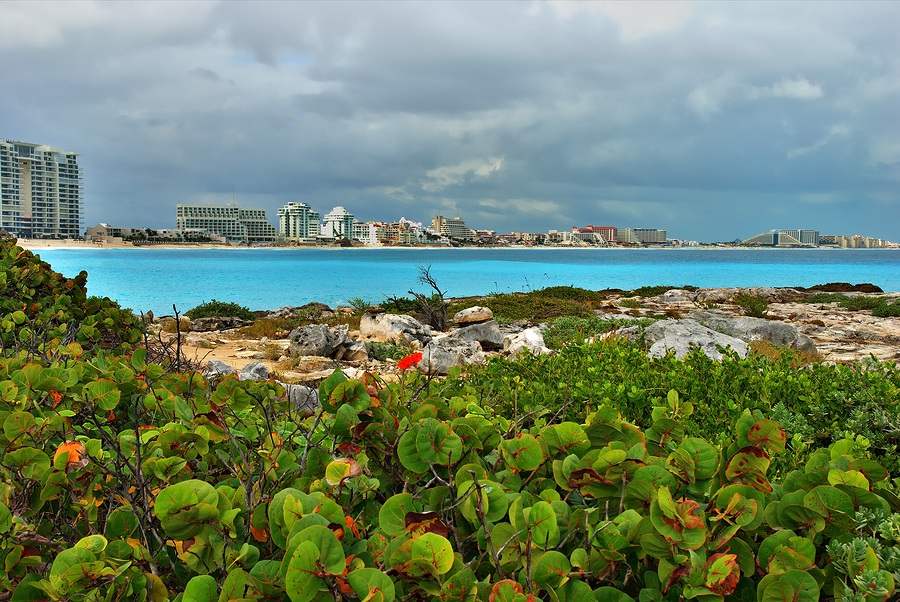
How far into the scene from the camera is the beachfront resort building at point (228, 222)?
173125mm

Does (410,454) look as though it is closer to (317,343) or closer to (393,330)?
(317,343)

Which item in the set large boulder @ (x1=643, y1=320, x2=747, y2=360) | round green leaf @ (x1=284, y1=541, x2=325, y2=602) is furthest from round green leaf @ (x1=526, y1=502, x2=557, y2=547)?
large boulder @ (x1=643, y1=320, x2=747, y2=360)

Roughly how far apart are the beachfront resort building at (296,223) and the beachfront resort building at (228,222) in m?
8.46

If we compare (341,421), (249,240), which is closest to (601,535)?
(341,421)

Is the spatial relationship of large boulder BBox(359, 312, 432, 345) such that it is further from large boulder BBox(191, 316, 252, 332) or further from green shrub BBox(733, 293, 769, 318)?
green shrub BBox(733, 293, 769, 318)

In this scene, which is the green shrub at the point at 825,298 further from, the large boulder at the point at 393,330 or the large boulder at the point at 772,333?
the large boulder at the point at 393,330

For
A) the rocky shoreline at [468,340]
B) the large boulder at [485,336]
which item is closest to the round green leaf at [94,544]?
the rocky shoreline at [468,340]

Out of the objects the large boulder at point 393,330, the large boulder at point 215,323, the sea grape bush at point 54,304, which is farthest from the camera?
the large boulder at point 215,323

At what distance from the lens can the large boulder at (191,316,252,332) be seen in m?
13.8

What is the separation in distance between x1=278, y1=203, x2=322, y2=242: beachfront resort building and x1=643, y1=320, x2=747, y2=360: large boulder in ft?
618

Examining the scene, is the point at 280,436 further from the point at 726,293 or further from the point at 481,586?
the point at 726,293

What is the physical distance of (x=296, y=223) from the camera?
191625mm

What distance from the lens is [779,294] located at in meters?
22.5

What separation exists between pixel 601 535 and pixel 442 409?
718mm
